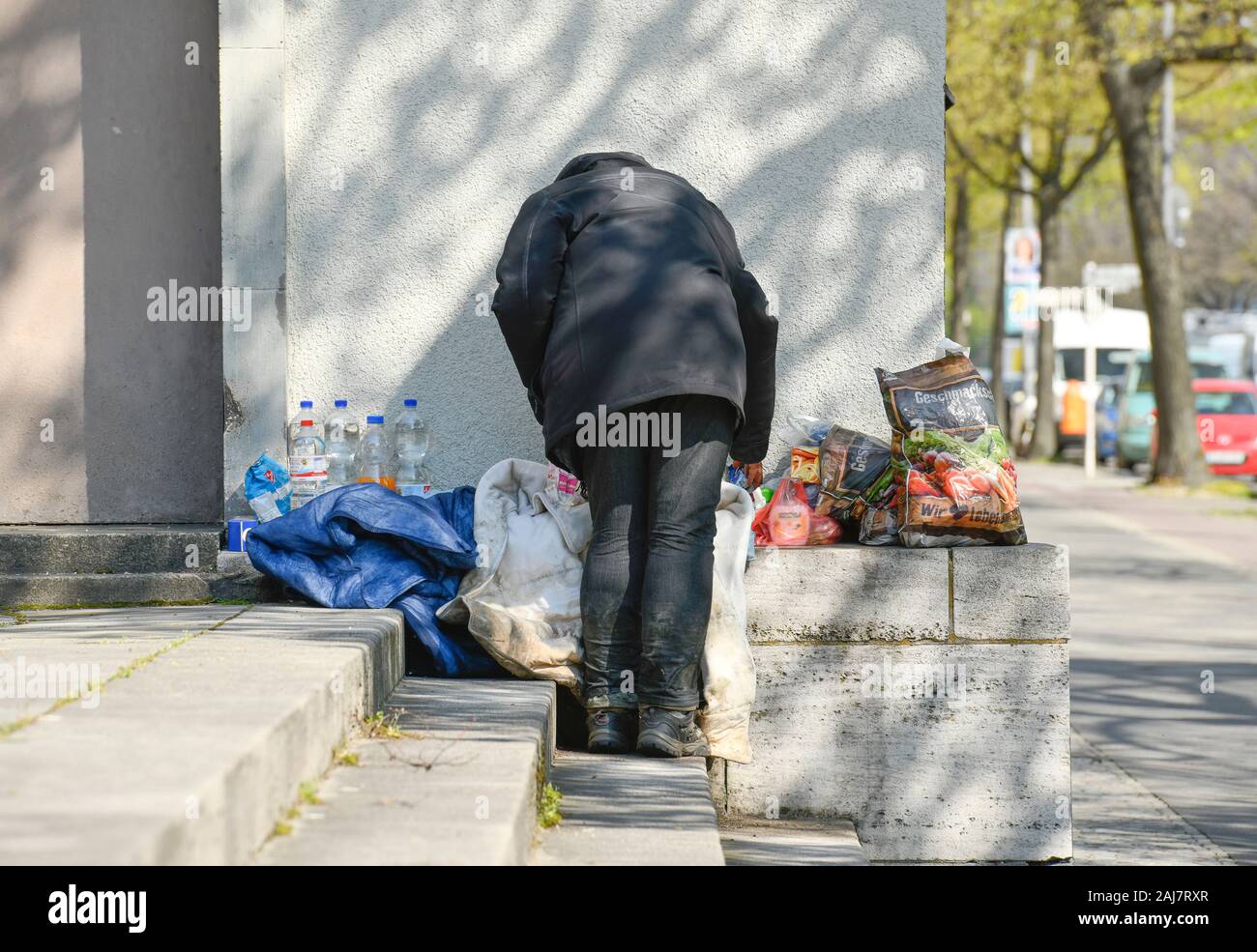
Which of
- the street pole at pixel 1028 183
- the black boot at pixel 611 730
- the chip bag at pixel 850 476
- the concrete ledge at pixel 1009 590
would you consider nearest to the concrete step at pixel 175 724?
the black boot at pixel 611 730

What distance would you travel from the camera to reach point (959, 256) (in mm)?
35875

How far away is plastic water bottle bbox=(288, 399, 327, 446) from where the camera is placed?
19.3 feet

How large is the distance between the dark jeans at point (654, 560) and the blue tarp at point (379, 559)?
0.55 m

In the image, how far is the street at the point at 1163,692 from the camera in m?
5.59

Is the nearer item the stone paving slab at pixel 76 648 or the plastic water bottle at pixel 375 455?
the stone paving slab at pixel 76 648

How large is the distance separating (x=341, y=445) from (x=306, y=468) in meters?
0.29

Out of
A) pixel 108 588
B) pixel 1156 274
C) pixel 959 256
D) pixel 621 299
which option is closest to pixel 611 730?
pixel 621 299

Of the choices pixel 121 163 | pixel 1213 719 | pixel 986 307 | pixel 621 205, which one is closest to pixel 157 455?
pixel 121 163

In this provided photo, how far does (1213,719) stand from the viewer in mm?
7328

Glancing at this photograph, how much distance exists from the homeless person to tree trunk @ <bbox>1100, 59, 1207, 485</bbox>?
17140 mm

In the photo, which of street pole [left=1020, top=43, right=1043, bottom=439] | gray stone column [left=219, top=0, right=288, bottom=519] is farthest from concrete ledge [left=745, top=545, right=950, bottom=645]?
street pole [left=1020, top=43, right=1043, bottom=439]

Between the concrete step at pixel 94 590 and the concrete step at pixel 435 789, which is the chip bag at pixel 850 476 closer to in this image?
the concrete step at pixel 435 789

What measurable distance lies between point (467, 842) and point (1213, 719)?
17.6 feet

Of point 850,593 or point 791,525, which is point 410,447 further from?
point 850,593
